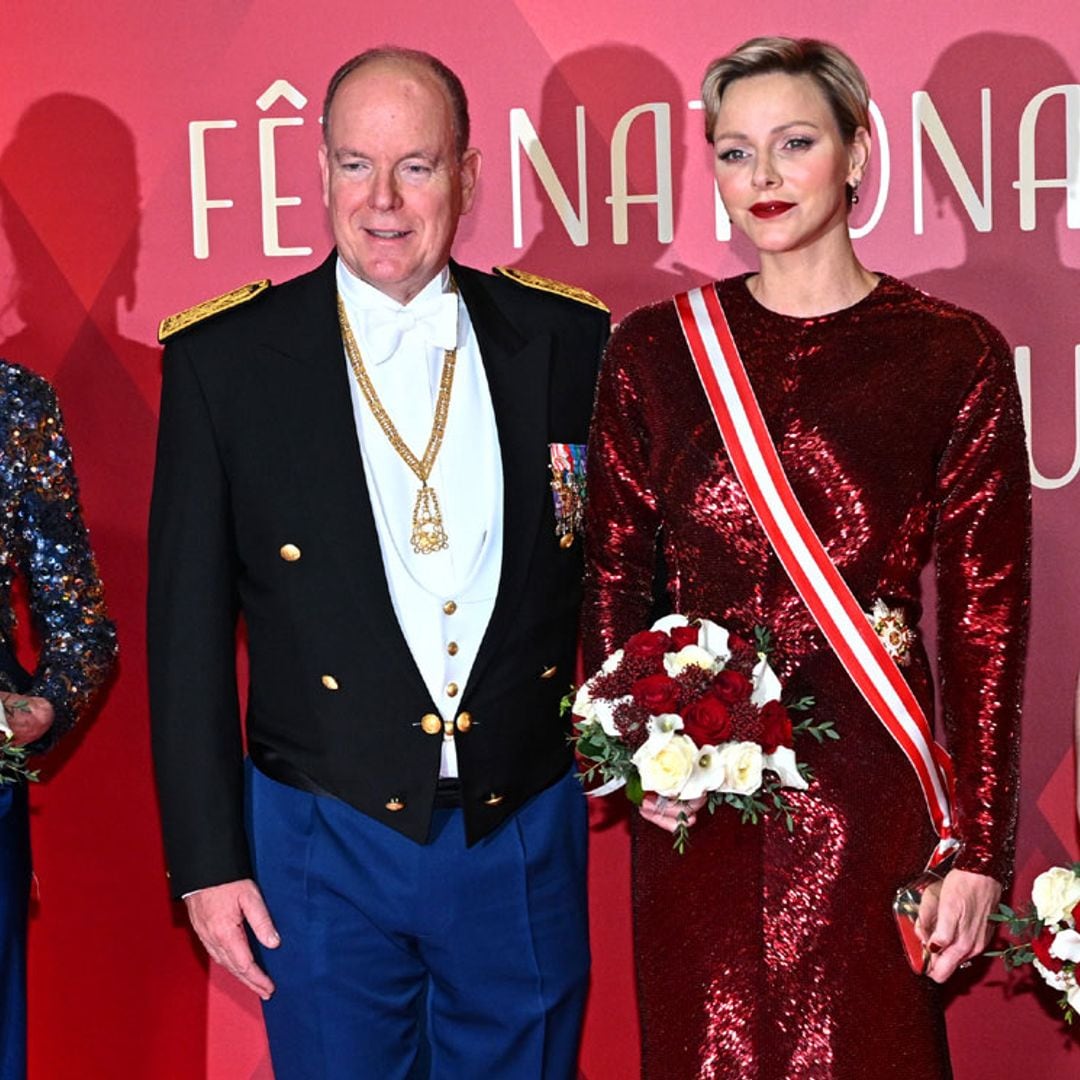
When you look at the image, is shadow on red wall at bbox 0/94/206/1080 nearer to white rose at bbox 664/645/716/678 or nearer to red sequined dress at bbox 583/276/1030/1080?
red sequined dress at bbox 583/276/1030/1080

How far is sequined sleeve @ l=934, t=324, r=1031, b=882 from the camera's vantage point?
2482 mm

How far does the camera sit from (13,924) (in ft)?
8.79

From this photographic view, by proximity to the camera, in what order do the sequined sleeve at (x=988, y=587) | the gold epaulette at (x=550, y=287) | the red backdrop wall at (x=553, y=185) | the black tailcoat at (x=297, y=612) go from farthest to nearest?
the red backdrop wall at (x=553, y=185), the gold epaulette at (x=550, y=287), the black tailcoat at (x=297, y=612), the sequined sleeve at (x=988, y=587)

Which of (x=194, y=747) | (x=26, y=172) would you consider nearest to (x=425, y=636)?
(x=194, y=747)

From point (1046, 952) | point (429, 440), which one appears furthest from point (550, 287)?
point (1046, 952)

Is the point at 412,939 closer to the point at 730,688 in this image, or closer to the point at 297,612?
the point at 297,612

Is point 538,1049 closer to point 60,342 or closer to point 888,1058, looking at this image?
point 888,1058

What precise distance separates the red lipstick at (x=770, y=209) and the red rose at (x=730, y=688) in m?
0.68

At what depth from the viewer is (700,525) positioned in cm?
257

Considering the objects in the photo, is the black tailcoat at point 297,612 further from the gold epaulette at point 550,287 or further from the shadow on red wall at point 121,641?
the shadow on red wall at point 121,641

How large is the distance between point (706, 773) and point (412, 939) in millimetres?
653

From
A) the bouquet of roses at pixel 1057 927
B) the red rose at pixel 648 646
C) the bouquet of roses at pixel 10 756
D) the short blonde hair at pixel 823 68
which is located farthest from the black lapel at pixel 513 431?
the bouquet of roses at pixel 1057 927

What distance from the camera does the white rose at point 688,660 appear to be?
233 cm

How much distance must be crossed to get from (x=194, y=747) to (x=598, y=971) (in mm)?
1229
